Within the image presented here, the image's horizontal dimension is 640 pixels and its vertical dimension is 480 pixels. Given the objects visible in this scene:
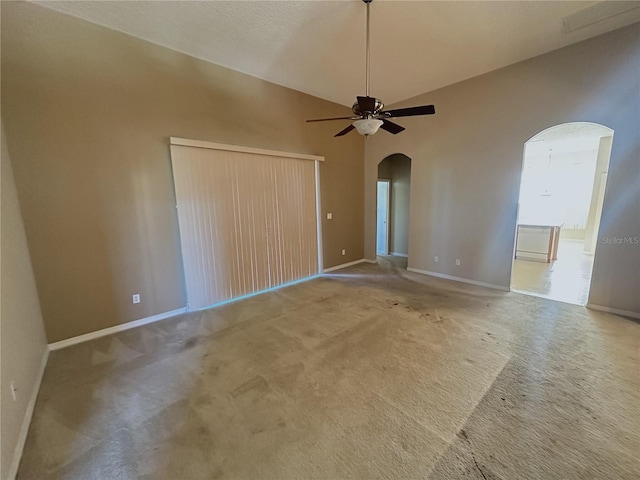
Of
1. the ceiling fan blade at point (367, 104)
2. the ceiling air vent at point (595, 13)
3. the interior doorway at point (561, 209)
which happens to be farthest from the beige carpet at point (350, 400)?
the ceiling air vent at point (595, 13)

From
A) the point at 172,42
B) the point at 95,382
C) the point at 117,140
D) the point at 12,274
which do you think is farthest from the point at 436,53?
the point at 95,382

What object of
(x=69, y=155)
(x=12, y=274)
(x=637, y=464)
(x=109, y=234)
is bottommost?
(x=637, y=464)

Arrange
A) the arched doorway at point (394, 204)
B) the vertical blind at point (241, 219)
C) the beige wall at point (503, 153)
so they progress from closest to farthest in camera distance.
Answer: the beige wall at point (503, 153), the vertical blind at point (241, 219), the arched doorway at point (394, 204)

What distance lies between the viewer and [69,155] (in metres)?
2.72

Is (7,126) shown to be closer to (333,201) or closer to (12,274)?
(12,274)

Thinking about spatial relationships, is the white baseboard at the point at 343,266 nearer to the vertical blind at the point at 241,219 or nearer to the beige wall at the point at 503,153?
the vertical blind at the point at 241,219

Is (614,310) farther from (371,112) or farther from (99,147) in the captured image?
(99,147)

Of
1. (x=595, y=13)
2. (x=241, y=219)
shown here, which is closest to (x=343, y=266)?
(x=241, y=219)

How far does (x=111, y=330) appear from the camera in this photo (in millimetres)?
3061

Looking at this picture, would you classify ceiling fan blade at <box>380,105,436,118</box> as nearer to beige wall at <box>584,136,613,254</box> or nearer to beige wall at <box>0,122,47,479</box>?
beige wall at <box>0,122,47,479</box>

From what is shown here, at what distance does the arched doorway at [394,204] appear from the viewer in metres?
6.78

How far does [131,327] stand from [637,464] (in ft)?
14.9

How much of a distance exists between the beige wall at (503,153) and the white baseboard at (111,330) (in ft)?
14.5

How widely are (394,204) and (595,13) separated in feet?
15.3
